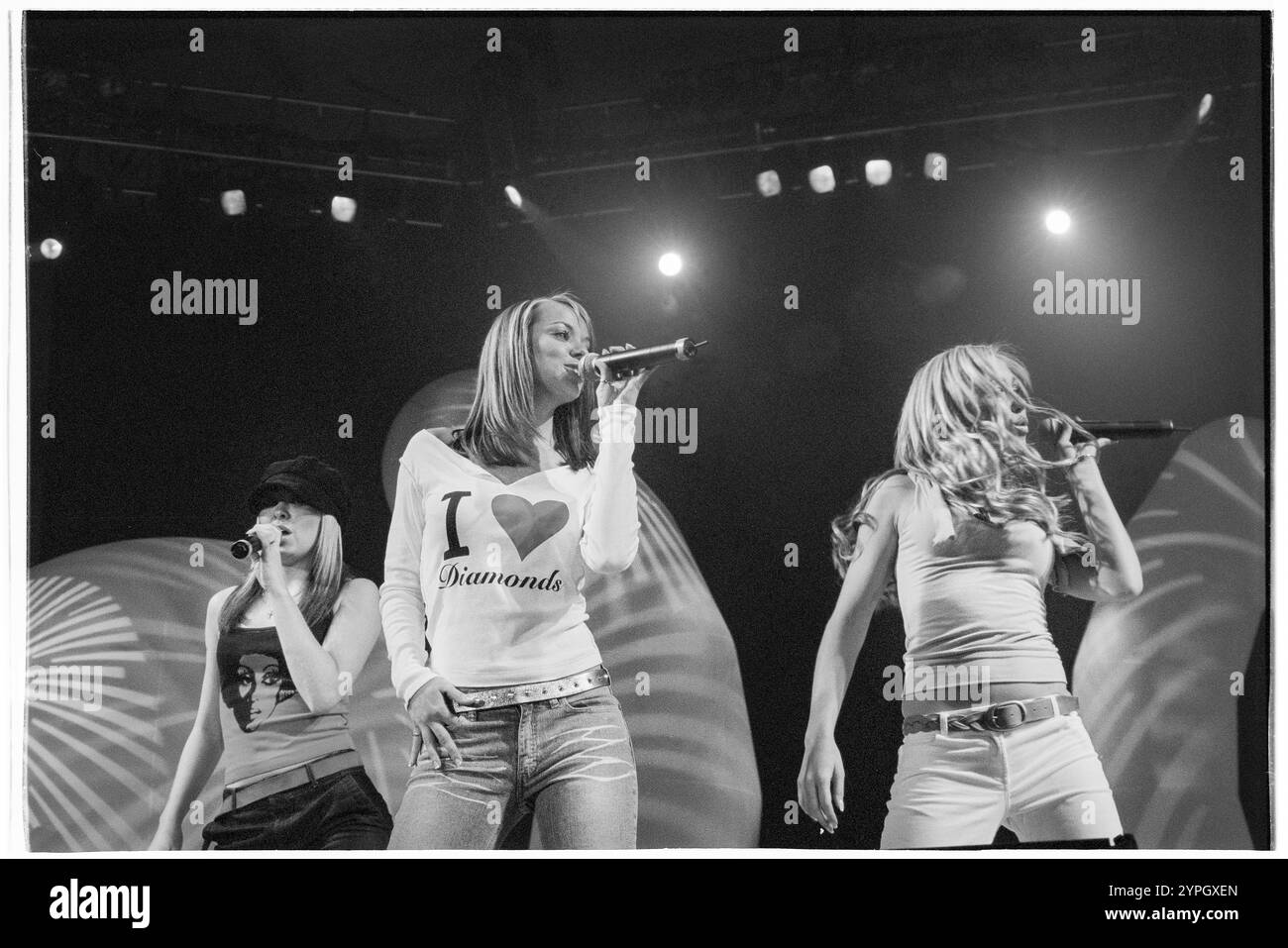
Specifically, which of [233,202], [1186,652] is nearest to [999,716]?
[1186,652]

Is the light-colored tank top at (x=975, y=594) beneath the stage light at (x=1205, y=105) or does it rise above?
beneath

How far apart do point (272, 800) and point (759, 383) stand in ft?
5.23

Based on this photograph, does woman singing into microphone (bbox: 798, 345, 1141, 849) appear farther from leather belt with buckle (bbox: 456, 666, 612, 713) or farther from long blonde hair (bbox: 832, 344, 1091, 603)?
leather belt with buckle (bbox: 456, 666, 612, 713)

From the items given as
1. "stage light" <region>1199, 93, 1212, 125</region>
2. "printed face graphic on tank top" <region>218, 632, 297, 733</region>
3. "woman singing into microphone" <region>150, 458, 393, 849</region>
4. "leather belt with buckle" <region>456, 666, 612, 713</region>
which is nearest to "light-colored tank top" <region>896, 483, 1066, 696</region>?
"leather belt with buckle" <region>456, 666, 612, 713</region>

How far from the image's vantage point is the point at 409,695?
2.63 meters

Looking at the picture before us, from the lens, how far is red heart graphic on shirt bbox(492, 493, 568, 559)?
2643 mm

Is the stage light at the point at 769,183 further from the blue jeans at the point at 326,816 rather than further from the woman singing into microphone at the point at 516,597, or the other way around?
the blue jeans at the point at 326,816

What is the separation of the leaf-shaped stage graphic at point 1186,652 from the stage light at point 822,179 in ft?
3.64

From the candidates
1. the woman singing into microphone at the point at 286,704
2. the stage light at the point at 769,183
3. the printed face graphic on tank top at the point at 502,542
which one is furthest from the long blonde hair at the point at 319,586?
the stage light at the point at 769,183

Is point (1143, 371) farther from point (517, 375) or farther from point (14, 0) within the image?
point (14, 0)

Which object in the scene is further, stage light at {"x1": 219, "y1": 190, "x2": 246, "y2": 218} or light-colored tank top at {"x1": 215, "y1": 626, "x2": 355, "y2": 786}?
stage light at {"x1": 219, "y1": 190, "x2": 246, "y2": 218}

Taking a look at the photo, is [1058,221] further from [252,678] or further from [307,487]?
[252,678]

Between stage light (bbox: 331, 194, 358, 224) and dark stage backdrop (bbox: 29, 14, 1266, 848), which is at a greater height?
stage light (bbox: 331, 194, 358, 224)

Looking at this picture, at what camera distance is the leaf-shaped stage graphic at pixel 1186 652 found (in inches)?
105
